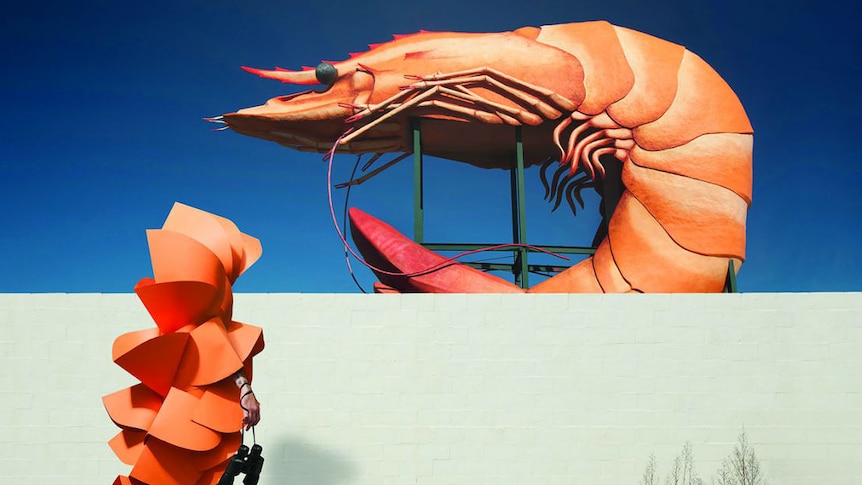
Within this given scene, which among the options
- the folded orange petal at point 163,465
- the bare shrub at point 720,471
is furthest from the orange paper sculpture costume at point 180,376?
the bare shrub at point 720,471

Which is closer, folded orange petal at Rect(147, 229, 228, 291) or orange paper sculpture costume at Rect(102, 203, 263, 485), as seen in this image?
orange paper sculpture costume at Rect(102, 203, 263, 485)

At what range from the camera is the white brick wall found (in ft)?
17.7

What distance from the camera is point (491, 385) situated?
559 cm

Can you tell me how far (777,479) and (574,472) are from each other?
174cm

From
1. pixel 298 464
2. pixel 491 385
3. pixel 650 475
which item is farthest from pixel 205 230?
pixel 650 475

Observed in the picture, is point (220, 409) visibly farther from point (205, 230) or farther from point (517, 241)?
point (517, 241)

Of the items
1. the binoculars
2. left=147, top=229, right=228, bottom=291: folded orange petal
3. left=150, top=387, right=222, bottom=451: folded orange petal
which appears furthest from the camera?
left=147, top=229, right=228, bottom=291: folded orange petal

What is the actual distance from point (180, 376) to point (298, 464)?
2.45m

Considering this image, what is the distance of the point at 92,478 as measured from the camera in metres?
5.36

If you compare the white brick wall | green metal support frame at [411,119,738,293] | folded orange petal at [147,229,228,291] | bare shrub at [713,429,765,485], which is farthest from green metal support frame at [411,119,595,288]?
folded orange petal at [147,229,228,291]

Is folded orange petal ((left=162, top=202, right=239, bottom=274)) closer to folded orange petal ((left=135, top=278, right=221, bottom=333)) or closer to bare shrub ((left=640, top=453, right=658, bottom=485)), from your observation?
folded orange petal ((left=135, top=278, right=221, bottom=333))

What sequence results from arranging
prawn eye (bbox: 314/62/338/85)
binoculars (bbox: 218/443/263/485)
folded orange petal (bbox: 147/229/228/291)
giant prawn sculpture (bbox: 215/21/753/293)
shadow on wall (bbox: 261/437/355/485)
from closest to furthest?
binoculars (bbox: 218/443/263/485) → folded orange petal (bbox: 147/229/228/291) → shadow on wall (bbox: 261/437/355/485) → giant prawn sculpture (bbox: 215/21/753/293) → prawn eye (bbox: 314/62/338/85)

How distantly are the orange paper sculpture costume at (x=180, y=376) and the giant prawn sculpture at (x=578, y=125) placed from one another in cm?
354

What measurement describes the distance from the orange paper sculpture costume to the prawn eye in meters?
4.60
